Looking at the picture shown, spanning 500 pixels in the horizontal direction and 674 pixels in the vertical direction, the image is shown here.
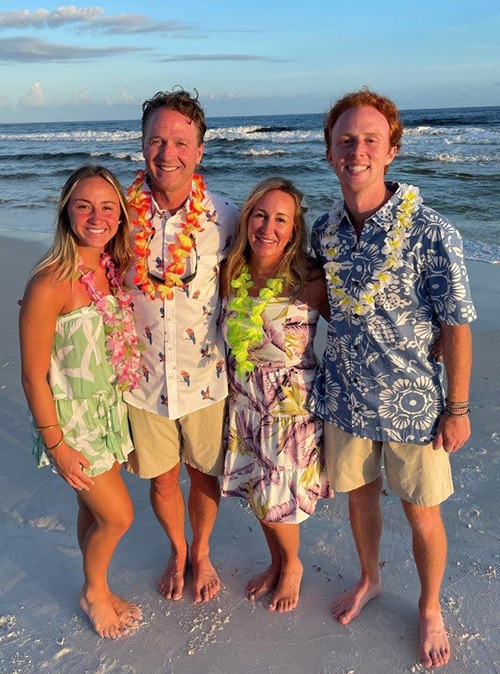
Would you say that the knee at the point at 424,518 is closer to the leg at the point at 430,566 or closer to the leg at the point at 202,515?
the leg at the point at 430,566

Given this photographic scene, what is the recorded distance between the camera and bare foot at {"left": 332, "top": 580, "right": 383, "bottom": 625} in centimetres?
287

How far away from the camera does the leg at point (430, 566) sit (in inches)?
105

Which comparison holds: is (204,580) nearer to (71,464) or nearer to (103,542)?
(103,542)

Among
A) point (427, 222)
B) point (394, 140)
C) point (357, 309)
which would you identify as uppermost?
point (394, 140)

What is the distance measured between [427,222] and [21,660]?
2618 mm

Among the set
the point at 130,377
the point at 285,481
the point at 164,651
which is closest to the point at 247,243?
the point at 130,377

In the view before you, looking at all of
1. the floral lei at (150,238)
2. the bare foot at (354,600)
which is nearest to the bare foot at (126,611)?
the bare foot at (354,600)

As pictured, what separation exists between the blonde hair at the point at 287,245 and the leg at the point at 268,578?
4.24 feet

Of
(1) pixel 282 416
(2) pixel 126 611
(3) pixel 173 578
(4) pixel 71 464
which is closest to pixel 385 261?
(1) pixel 282 416

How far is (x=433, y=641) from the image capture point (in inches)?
105

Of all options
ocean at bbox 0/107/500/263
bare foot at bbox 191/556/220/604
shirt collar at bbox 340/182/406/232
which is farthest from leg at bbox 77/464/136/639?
ocean at bbox 0/107/500/263

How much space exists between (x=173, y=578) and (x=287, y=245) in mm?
1860

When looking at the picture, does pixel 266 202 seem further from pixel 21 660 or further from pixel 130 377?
pixel 21 660

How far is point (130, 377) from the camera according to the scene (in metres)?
2.82
